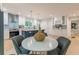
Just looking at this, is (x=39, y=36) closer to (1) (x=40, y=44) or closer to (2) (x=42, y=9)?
(1) (x=40, y=44)

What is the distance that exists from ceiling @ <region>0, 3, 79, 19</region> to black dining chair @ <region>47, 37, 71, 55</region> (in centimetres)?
34

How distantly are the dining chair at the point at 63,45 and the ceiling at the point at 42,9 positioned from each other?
13.1 inches

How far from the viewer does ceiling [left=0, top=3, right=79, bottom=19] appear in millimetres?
1327

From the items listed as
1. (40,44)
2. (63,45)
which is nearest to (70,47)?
(63,45)

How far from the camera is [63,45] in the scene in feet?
4.69

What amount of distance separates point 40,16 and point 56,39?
1.24 feet

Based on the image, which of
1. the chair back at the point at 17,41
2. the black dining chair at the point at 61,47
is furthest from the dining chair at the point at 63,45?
the chair back at the point at 17,41

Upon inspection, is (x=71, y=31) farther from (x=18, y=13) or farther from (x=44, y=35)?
(x=18, y=13)

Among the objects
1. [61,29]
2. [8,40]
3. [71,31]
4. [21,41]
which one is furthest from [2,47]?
[71,31]

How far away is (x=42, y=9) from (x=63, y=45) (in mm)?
542

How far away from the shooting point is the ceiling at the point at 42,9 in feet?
4.35

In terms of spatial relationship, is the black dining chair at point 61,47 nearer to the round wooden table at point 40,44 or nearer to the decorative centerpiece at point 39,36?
the round wooden table at point 40,44

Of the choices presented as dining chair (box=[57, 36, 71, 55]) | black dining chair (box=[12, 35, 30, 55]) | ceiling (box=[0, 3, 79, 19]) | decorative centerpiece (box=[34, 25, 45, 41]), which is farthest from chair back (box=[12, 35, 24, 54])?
dining chair (box=[57, 36, 71, 55])

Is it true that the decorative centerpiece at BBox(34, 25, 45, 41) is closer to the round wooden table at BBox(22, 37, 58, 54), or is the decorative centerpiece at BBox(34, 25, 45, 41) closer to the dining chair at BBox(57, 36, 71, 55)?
the round wooden table at BBox(22, 37, 58, 54)
